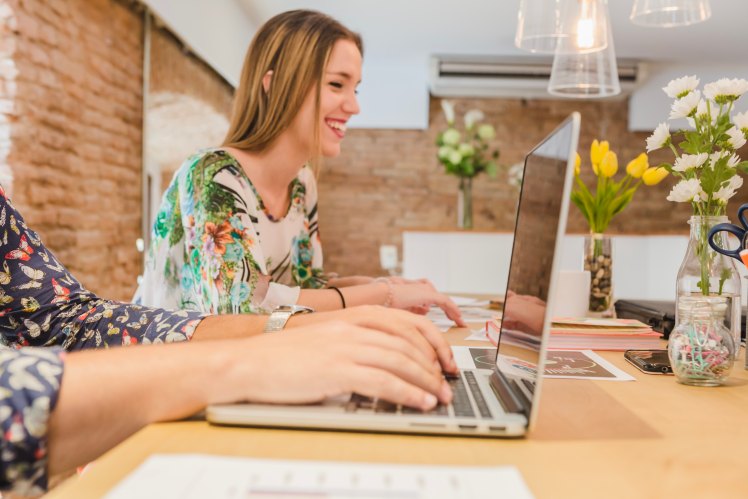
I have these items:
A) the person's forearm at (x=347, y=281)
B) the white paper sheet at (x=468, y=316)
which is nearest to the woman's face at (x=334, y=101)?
the person's forearm at (x=347, y=281)

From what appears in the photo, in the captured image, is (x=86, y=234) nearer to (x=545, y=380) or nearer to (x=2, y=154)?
(x=2, y=154)

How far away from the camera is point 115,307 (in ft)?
2.97

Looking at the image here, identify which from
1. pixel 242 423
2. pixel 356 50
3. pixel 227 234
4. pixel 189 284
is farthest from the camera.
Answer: pixel 356 50

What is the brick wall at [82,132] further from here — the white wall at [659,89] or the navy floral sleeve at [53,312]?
the white wall at [659,89]

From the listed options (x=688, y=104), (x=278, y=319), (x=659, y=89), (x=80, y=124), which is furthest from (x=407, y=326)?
(x=659, y=89)

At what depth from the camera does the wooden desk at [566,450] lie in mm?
471

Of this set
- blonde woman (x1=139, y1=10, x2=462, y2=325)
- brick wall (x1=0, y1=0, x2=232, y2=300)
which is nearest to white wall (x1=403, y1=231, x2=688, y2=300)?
brick wall (x1=0, y1=0, x2=232, y2=300)

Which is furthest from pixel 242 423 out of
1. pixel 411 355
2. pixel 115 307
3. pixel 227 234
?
pixel 227 234

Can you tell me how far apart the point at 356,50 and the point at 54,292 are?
40.3 inches

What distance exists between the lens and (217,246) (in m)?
1.30

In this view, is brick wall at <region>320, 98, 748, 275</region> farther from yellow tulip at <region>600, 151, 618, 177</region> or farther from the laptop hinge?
the laptop hinge

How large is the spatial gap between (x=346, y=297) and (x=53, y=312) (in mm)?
635

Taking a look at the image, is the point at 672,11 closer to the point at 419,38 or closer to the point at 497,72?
the point at 419,38

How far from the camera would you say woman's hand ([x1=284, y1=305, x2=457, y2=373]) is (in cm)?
66
